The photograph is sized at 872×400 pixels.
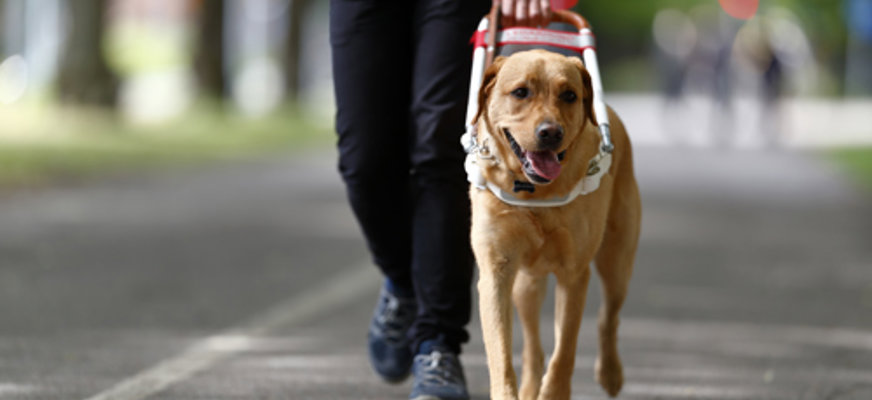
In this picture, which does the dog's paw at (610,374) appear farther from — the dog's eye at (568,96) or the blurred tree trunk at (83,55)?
the blurred tree trunk at (83,55)

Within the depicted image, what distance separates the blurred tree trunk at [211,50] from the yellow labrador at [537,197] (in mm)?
23860

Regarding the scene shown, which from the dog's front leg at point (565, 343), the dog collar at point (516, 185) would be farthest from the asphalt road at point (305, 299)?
the dog collar at point (516, 185)

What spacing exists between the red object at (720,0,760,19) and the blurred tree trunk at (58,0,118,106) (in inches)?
1285

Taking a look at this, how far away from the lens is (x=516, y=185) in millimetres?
4051

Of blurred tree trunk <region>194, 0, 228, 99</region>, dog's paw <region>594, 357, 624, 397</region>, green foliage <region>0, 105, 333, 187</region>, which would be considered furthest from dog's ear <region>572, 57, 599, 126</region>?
blurred tree trunk <region>194, 0, 228, 99</region>

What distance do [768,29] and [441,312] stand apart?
69.2ft

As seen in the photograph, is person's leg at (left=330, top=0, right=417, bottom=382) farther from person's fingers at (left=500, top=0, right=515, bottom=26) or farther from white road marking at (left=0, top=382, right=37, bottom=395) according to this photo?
white road marking at (left=0, top=382, right=37, bottom=395)

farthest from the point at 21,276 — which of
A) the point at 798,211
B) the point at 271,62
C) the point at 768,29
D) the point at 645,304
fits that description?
the point at 271,62

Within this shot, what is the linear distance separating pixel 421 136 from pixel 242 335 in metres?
A: 2.13

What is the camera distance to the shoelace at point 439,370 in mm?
4719

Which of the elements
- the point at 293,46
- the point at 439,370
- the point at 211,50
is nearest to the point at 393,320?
the point at 439,370

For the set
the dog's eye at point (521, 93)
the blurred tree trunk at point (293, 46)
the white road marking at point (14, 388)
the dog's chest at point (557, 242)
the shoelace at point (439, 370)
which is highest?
the dog's eye at point (521, 93)

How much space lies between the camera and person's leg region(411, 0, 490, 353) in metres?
4.70

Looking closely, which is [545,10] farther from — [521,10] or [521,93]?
[521,93]
